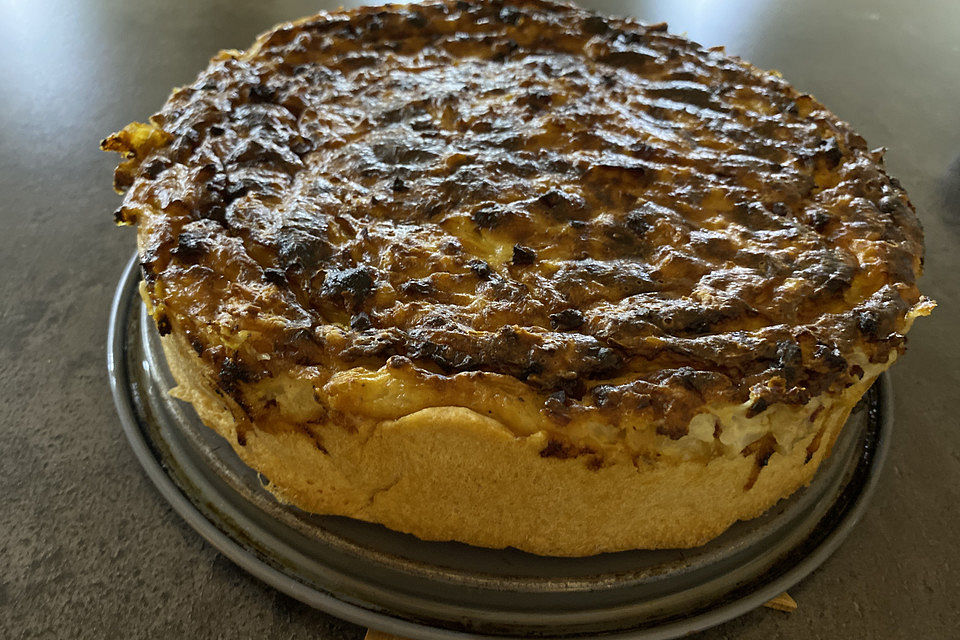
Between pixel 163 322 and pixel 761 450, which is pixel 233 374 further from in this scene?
pixel 761 450

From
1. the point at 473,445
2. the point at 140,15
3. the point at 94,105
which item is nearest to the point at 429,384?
the point at 473,445

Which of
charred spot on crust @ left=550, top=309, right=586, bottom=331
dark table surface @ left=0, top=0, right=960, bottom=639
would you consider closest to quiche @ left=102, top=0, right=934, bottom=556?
charred spot on crust @ left=550, top=309, right=586, bottom=331

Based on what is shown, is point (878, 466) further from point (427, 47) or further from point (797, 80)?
point (797, 80)

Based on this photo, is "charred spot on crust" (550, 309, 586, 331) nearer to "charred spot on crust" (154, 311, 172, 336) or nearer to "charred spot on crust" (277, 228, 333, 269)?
"charred spot on crust" (277, 228, 333, 269)

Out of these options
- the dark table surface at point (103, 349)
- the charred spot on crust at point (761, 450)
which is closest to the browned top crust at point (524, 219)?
the charred spot on crust at point (761, 450)

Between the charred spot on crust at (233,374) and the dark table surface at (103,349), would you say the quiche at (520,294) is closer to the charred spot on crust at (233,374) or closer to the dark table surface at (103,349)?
the charred spot on crust at (233,374)

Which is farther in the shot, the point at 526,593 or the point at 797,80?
the point at 797,80
